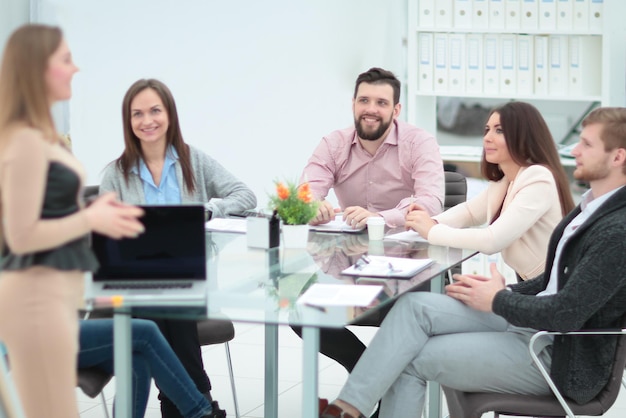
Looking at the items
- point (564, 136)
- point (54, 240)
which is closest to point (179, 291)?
point (54, 240)

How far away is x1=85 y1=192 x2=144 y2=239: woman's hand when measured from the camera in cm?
180

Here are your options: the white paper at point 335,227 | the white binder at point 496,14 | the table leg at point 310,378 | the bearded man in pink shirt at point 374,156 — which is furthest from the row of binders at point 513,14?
the table leg at point 310,378

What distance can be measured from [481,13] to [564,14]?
0.44m

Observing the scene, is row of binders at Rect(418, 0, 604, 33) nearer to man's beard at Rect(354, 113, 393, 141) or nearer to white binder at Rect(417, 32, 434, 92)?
white binder at Rect(417, 32, 434, 92)

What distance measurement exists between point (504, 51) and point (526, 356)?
290 centimetres

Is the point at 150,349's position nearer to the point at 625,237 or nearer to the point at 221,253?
the point at 221,253

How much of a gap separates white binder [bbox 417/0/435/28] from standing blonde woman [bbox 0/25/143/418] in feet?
11.7

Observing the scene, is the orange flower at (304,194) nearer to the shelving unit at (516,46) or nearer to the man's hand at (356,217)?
the man's hand at (356,217)

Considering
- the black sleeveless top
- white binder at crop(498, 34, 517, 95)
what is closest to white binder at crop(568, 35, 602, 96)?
white binder at crop(498, 34, 517, 95)

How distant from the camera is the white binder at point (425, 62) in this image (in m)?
5.18

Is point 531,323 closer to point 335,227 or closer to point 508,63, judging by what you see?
point 335,227

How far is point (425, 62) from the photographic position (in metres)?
5.20

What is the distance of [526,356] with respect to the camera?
254 cm

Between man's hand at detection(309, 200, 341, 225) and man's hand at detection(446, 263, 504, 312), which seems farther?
man's hand at detection(309, 200, 341, 225)
